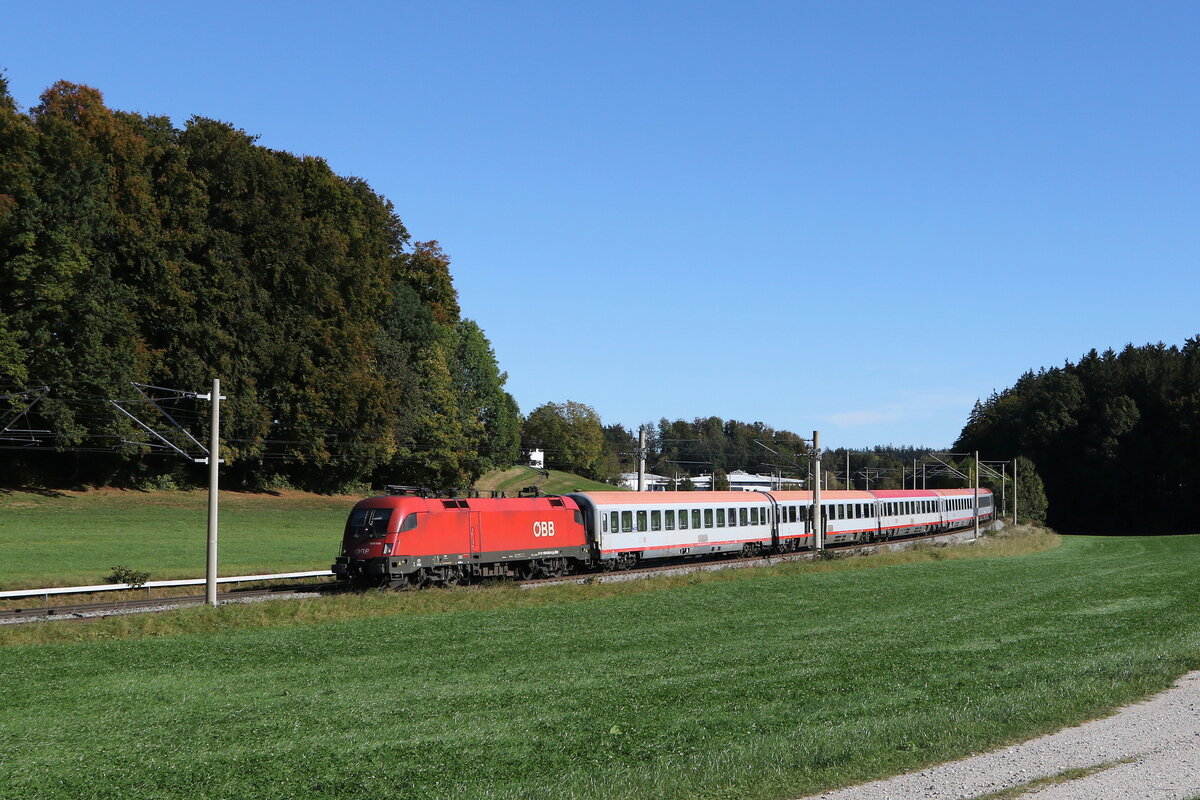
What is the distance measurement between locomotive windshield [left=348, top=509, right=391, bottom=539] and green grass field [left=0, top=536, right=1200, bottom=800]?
3716 millimetres

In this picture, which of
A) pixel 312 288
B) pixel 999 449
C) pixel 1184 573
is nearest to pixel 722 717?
pixel 1184 573

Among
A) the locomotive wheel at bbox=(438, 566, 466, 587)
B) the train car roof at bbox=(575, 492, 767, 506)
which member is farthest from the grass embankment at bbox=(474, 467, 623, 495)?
the locomotive wheel at bbox=(438, 566, 466, 587)

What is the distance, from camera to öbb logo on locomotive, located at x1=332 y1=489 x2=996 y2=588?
111 ft

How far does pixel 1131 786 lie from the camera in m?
10.1

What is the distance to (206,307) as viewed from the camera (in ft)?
211

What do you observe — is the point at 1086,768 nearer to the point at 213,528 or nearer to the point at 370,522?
the point at 213,528

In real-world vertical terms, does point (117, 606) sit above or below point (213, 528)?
below

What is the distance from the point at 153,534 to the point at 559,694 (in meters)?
43.1

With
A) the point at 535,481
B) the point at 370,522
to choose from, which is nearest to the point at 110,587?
the point at 370,522

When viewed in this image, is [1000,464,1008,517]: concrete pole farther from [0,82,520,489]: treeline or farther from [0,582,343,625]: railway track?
[0,582,343,625]: railway track

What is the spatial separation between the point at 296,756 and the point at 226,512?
179ft

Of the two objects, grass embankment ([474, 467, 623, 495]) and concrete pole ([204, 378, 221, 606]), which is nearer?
concrete pole ([204, 378, 221, 606])

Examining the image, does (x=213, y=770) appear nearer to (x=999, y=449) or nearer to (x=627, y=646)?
(x=627, y=646)

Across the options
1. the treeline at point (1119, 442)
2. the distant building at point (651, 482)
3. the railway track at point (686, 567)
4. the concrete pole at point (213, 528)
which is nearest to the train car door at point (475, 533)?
the railway track at point (686, 567)
